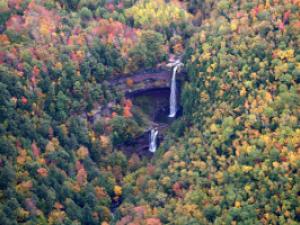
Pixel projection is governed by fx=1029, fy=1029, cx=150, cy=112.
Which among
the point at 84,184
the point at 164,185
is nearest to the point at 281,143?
the point at 164,185

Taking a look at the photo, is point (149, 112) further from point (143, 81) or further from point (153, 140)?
point (143, 81)

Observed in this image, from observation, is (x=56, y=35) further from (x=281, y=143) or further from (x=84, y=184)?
(x=281, y=143)

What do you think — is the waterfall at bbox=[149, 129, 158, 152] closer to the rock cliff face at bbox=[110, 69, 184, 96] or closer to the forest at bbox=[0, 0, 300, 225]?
the forest at bbox=[0, 0, 300, 225]

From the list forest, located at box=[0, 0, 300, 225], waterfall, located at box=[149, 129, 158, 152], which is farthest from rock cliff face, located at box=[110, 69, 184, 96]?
waterfall, located at box=[149, 129, 158, 152]

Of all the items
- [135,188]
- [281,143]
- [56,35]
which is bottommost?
[135,188]

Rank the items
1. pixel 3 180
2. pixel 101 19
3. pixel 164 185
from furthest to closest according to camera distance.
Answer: pixel 101 19
pixel 164 185
pixel 3 180

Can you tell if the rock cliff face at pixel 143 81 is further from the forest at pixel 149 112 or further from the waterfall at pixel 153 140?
the waterfall at pixel 153 140

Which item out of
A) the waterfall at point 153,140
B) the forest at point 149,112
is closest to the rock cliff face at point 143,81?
the forest at point 149,112

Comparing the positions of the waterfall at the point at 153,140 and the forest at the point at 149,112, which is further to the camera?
the waterfall at the point at 153,140

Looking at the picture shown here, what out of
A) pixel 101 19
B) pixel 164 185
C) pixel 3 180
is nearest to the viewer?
pixel 3 180
